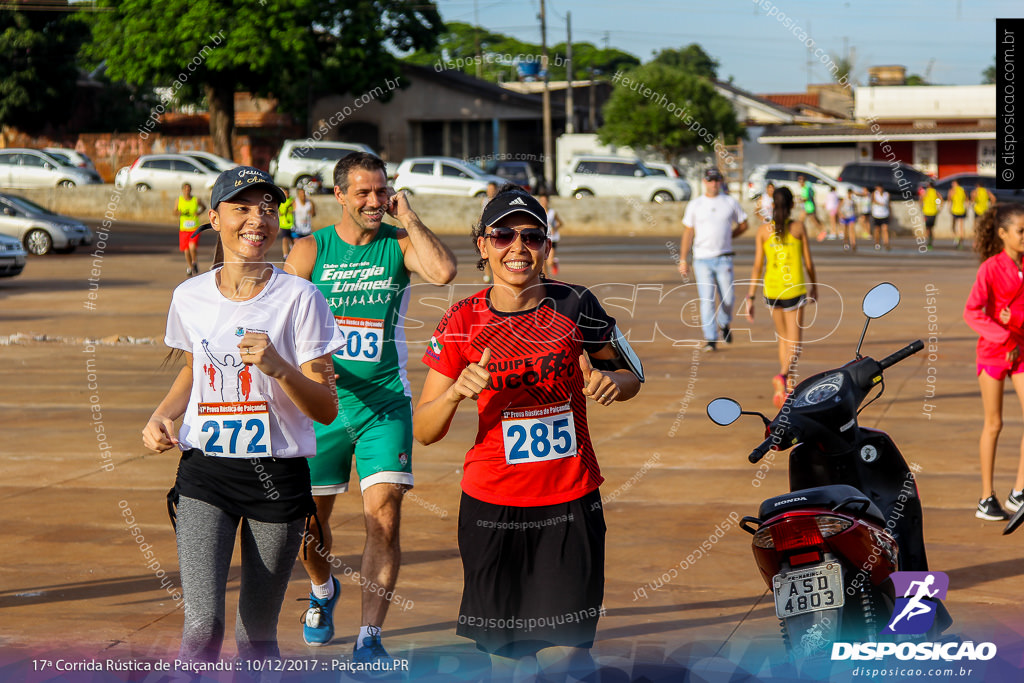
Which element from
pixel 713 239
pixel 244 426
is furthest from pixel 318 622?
pixel 713 239

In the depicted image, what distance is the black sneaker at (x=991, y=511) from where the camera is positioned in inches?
255

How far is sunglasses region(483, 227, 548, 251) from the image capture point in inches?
146

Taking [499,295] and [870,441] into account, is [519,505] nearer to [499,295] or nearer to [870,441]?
[499,295]

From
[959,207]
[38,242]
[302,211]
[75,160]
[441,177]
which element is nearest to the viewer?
[302,211]

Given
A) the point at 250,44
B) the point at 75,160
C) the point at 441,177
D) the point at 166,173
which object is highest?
the point at 250,44

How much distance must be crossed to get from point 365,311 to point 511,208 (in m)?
1.57

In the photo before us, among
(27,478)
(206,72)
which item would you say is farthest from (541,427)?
(206,72)

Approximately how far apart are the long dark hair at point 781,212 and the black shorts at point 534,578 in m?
6.85

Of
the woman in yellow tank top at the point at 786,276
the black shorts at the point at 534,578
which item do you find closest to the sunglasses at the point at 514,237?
the black shorts at the point at 534,578

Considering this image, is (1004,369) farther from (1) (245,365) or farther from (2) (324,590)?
(1) (245,365)

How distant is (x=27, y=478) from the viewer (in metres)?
7.61

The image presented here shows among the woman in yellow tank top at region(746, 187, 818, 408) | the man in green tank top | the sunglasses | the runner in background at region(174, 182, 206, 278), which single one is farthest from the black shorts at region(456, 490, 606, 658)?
the runner in background at region(174, 182, 206, 278)

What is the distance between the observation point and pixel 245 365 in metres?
3.78

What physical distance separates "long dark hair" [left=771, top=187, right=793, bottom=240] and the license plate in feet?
21.8
